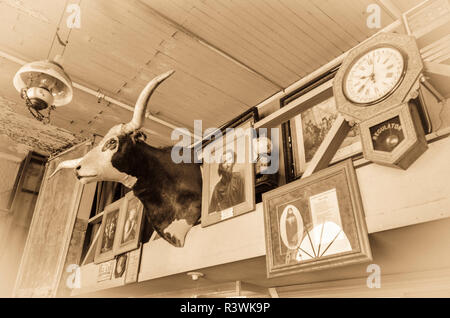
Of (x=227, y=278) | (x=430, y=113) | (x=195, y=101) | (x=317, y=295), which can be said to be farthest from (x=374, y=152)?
(x=195, y=101)

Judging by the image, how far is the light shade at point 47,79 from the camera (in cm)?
271

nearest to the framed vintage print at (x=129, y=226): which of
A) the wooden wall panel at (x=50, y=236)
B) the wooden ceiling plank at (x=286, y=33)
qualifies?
the wooden wall panel at (x=50, y=236)

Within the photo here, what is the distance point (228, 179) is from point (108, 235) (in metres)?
Answer: 1.93

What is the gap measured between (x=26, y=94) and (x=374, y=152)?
107 inches

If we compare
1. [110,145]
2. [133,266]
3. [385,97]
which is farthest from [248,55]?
[133,266]

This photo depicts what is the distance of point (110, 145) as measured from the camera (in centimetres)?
259

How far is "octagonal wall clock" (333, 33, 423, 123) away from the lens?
1483 mm

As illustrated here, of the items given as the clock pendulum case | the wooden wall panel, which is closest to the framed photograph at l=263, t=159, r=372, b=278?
the clock pendulum case

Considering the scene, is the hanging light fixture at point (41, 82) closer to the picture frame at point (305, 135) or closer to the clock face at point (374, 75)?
the picture frame at point (305, 135)

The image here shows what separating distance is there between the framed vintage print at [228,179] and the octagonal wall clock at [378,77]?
789 millimetres

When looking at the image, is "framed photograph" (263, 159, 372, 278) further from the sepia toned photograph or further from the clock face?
the clock face

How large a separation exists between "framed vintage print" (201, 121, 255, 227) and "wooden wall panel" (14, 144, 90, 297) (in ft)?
8.87

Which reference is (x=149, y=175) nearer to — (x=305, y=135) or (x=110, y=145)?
(x=110, y=145)

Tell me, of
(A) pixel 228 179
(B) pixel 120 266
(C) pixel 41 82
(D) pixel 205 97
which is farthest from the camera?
(D) pixel 205 97
